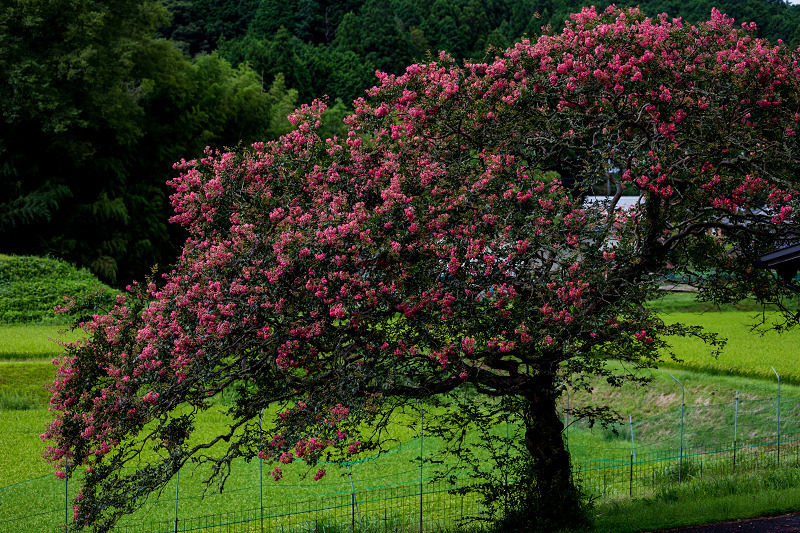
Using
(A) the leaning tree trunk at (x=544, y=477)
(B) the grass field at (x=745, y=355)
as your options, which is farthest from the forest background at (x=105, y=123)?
(A) the leaning tree trunk at (x=544, y=477)

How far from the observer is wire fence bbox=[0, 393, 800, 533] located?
13.8 m

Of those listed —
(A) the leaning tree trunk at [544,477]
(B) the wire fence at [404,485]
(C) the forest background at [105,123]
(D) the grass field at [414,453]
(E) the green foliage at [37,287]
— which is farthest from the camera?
(C) the forest background at [105,123]

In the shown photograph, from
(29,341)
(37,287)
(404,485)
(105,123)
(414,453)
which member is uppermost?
(105,123)

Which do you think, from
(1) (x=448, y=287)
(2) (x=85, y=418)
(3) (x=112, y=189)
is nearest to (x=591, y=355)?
(1) (x=448, y=287)

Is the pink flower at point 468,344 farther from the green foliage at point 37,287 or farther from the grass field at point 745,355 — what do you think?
the green foliage at point 37,287

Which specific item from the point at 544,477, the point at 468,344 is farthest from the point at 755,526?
the point at 468,344

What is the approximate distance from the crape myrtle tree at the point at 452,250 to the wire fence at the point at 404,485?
2.15 meters

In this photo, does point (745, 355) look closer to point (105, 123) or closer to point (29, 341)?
point (29, 341)

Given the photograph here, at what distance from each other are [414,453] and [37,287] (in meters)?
21.4

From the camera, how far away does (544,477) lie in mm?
12312

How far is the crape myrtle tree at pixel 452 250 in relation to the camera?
9.91 m

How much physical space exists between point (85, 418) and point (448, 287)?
515 centimetres

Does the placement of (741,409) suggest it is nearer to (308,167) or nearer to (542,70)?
(542,70)

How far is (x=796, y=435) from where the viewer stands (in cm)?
1786
